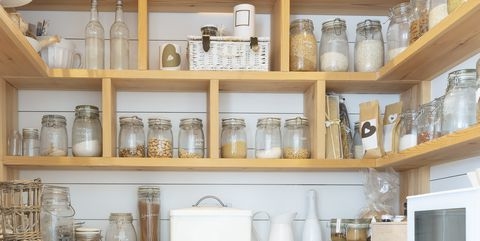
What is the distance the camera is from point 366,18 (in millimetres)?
2594

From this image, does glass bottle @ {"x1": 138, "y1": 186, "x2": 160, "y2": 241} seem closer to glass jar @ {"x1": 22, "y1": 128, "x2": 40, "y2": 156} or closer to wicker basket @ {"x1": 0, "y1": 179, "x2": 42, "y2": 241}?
glass jar @ {"x1": 22, "y1": 128, "x2": 40, "y2": 156}

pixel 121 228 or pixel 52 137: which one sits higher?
pixel 52 137

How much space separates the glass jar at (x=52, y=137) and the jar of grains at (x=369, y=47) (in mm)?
1192

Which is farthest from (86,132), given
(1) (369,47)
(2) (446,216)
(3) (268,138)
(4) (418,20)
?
(2) (446,216)

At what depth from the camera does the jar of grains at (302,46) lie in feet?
7.75

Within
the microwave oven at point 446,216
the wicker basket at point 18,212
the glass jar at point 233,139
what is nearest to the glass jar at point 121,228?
the glass jar at point 233,139

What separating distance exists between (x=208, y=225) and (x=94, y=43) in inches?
33.2

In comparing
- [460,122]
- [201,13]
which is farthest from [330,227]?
[201,13]

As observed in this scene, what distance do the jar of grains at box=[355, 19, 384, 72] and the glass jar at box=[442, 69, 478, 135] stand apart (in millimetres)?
636

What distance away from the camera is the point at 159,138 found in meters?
2.34

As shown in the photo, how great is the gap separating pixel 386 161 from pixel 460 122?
0.54 metres

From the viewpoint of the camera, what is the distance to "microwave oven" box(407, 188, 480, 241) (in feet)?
3.89

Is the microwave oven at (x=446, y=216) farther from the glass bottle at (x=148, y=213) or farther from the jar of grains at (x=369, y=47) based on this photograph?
the glass bottle at (x=148, y=213)

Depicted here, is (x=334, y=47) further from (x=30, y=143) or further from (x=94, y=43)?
(x=30, y=143)
